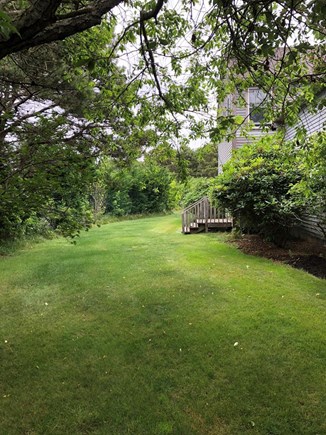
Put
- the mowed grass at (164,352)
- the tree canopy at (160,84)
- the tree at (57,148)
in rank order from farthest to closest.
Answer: the tree at (57,148) < the tree canopy at (160,84) < the mowed grass at (164,352)

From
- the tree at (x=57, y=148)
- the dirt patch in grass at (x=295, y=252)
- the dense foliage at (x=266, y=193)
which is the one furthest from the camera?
the dense foliage at (x=266, y=193)

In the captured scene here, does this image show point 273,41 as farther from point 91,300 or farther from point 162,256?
point 162,256

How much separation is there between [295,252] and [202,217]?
15.9 feet

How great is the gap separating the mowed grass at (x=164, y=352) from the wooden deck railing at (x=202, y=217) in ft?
17.9

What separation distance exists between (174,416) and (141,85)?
388 cm

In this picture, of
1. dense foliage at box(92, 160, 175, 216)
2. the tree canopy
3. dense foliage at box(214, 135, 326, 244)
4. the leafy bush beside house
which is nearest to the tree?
the tree canopy

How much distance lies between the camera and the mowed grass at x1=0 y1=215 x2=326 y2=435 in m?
2.68

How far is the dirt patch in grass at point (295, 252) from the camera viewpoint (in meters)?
6.85

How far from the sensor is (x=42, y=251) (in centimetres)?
969

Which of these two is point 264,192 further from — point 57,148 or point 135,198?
point 135,198

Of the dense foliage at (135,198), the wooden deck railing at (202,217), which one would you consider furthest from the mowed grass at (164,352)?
the dense foliage at (135,198)

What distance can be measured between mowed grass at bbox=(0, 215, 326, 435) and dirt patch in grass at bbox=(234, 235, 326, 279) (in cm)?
50

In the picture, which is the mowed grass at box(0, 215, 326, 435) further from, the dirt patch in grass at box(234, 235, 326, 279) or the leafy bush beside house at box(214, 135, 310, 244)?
the leafy bush beside house at box(214, 135, 310, 244)

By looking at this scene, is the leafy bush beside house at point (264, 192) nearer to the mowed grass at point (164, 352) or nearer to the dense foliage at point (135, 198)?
the mowed grass at point (164, 352)
